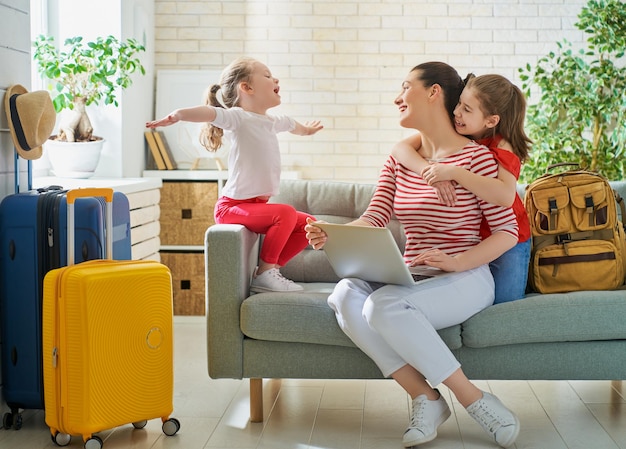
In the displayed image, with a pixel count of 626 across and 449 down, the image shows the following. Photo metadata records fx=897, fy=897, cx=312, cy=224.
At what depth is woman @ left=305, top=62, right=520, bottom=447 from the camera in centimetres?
270

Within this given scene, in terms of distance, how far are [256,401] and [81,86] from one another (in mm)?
2168

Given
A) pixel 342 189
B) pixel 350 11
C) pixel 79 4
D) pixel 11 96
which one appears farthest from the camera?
pixel 350 11

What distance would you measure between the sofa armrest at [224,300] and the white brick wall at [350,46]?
8.08 feet

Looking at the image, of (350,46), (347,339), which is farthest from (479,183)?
(350,46)

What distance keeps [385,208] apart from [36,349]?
125cm

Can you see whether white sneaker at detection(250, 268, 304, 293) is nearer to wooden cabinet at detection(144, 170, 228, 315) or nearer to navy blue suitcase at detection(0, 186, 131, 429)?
navy blue suitcase at detection(0, 186, 131, 429)

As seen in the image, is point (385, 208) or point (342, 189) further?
point (342, 189)

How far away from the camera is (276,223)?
335 centimetres

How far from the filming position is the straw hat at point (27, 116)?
Result: 297cm

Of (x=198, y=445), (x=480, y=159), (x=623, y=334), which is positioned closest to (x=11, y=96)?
(x=198, y=445)

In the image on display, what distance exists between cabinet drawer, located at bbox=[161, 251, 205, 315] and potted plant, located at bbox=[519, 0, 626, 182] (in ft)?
6.21

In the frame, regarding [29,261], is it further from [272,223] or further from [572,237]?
[572,237]

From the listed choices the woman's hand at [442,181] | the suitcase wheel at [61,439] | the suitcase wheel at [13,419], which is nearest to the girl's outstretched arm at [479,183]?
the woman's hand at [442,181]

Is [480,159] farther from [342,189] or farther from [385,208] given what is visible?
[342,189]
